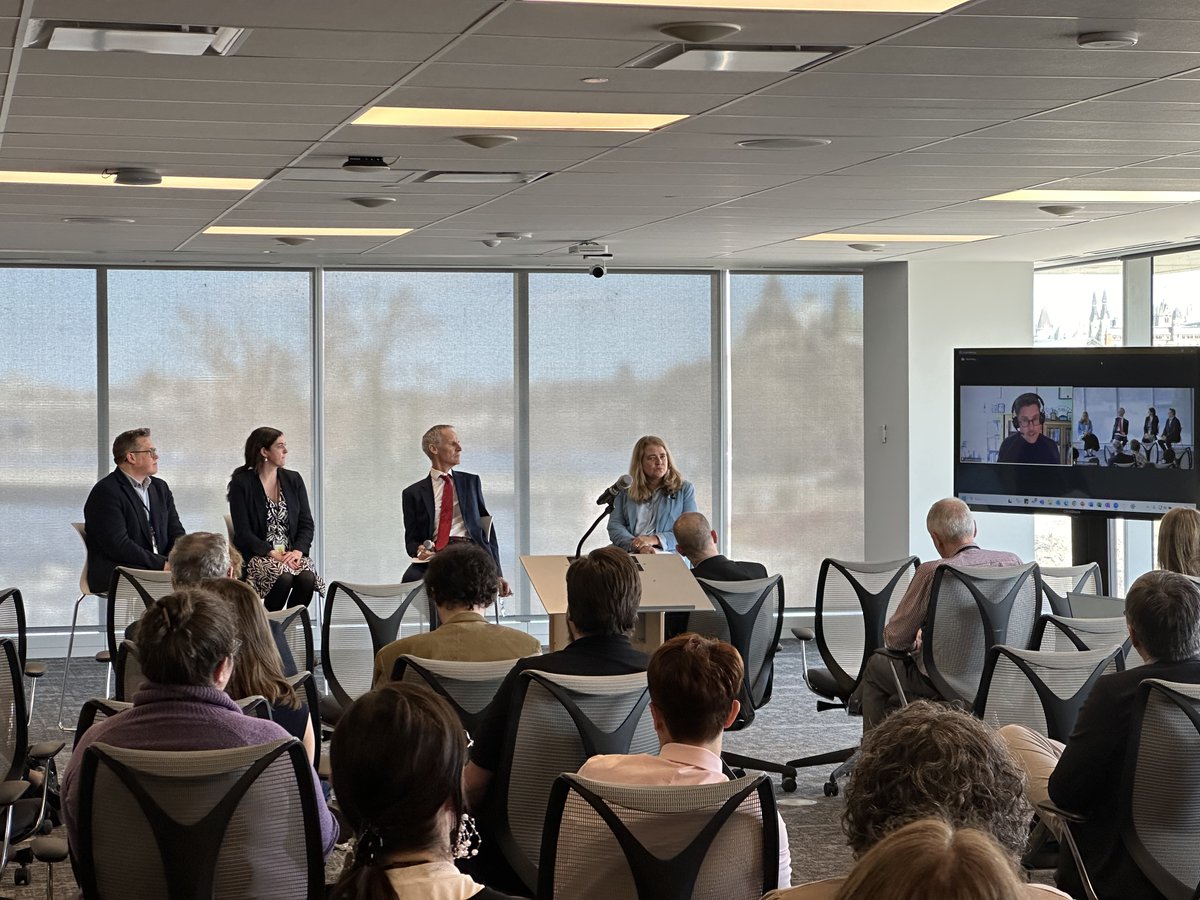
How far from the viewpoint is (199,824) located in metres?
2.90

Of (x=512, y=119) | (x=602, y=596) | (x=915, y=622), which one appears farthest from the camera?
(x=915, y=622)

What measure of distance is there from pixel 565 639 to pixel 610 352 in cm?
481

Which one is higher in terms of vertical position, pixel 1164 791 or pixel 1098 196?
pixel 1098 196

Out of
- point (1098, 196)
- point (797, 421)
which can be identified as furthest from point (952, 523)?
point (797, 421)

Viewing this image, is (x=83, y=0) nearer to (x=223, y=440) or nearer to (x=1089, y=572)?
(x=1089, y=572)

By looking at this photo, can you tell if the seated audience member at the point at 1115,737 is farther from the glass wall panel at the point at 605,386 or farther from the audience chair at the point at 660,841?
the glass wall panel at the point at 605,386

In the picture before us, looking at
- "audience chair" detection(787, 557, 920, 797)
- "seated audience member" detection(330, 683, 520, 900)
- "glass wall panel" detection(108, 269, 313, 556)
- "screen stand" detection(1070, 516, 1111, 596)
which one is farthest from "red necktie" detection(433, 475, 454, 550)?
"seated audience member" detection(330, 683, 520, 900)

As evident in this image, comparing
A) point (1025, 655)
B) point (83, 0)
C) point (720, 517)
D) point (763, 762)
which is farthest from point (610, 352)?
point (83, 0)

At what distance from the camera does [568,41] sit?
368 cm

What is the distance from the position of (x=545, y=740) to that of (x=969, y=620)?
2.85 meters

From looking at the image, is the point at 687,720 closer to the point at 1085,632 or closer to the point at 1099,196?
the point at 1085,632

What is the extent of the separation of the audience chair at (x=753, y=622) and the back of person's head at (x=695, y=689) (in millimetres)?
2963

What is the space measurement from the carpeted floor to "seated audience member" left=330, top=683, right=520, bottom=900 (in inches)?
123

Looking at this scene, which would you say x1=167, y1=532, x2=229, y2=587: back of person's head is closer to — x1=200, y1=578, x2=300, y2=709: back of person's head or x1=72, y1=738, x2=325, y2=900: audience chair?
x1=200, y1=578, x2=300, y2=709: back of person's head
